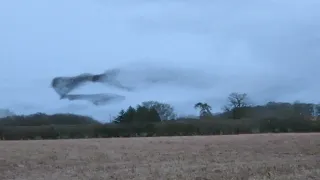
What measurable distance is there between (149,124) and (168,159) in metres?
13.5

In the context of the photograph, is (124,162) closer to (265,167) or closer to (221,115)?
(265,167)

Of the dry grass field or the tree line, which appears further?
the tree line

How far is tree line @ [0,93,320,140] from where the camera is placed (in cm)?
3331

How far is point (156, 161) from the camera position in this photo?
20.6 m

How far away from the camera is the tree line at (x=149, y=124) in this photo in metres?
33.3

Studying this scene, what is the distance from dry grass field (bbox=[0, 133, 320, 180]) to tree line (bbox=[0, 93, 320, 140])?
23.5 feet

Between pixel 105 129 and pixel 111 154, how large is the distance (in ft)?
37.7

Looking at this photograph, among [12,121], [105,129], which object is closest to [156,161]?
[105,129]

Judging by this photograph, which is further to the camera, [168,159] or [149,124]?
[149,124]

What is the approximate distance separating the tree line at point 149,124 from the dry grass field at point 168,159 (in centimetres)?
715

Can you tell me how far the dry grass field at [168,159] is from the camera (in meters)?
16.2

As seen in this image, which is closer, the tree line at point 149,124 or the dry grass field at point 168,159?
the dry grass field at point 168,159

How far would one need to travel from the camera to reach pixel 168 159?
21.3 meters

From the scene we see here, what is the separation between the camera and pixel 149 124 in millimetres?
34688
